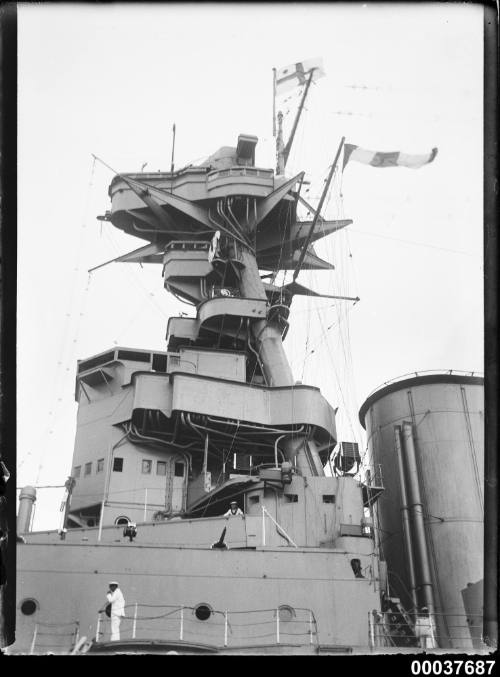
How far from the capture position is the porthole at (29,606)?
1057cm

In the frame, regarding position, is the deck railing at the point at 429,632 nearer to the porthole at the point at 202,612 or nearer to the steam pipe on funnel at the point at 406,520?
the steam pipe on funnel at the point at 406,520

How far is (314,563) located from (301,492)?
2371 mm

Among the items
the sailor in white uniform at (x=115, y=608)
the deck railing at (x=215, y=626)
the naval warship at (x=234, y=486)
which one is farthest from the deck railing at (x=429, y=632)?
the sailor in white uniform at (x=115, y=608)

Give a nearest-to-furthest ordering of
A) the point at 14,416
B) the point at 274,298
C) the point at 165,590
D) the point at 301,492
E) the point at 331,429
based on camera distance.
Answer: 1. the point at 14,416
2. the point at 165,590
3. the point at 301,492
4. the point at 331,429
5. the point at 274,298

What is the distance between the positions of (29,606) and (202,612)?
259 cm

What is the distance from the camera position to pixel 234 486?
14.2 m

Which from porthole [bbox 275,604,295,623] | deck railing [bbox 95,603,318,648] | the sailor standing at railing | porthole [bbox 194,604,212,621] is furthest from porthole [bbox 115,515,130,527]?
the sailor standing at railing

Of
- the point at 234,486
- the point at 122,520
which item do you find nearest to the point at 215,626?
the point at 234,486

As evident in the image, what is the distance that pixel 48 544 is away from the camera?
441 inches

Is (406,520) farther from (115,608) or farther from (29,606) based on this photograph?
(29,606)

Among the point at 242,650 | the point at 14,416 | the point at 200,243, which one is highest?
the point at 200,243

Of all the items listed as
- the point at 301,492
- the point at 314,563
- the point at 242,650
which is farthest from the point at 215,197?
the point at 242,650
